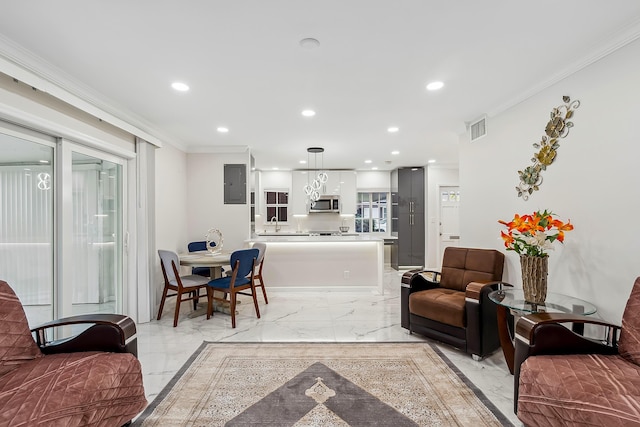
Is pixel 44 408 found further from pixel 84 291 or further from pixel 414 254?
pixel 414 254

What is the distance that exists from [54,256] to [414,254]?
651 centimetres

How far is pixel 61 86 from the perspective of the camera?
259cm

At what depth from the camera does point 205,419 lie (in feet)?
6.38

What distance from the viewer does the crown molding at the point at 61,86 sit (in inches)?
81.3

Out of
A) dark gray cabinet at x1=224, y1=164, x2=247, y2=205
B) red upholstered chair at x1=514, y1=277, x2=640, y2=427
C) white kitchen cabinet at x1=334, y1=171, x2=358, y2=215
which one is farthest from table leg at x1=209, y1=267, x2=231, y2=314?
white kitchen cabinet at x1=334, y1=171, x2=358, y2=215

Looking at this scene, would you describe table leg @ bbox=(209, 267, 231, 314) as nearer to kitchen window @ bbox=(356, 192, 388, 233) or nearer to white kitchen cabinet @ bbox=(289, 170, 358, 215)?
white kitchen cabinet @ bbox=(289, 170, 358, 215)

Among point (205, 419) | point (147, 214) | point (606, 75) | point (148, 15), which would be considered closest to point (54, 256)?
point (147, 214)

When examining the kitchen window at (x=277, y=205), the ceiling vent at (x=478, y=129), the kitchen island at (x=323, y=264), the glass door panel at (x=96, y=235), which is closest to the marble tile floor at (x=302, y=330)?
the kitchen island at (x=323, y=264)

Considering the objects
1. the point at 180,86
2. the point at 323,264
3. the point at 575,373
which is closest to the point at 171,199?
the point at 180,86

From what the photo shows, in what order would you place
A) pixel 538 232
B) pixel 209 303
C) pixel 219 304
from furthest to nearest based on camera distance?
pixel 219 304 < pixel 209 303 < pixel 538 232

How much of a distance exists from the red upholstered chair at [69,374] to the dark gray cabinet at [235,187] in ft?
11.0

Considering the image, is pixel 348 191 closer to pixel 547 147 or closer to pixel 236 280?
pixel 236 280

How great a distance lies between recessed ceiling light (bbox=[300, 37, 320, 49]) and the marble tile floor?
107 inches

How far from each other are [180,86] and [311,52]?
4.45 ft
